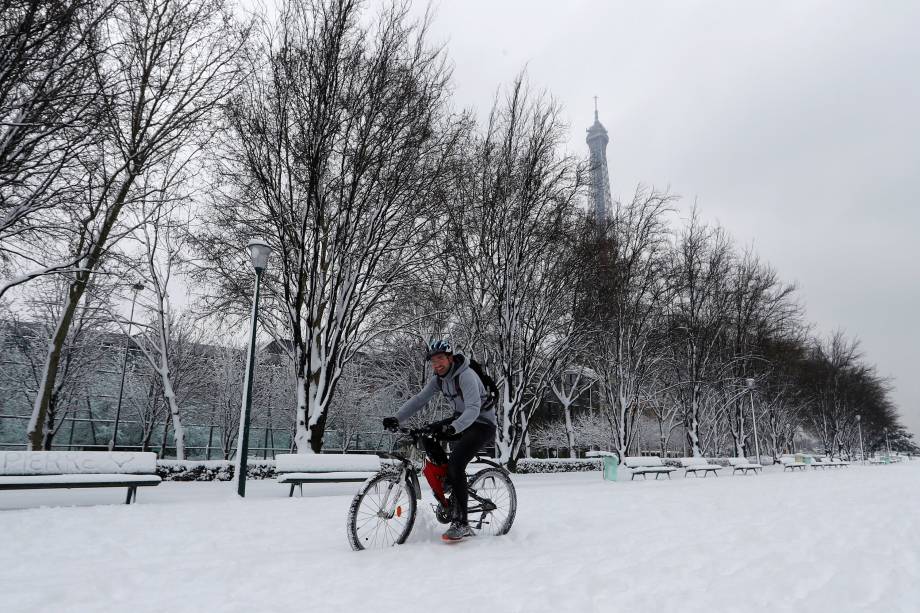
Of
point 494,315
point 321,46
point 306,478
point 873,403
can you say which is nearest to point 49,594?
point 306,478

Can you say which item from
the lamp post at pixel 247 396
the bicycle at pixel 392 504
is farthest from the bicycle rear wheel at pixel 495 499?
the lamp post at pixel 247 396

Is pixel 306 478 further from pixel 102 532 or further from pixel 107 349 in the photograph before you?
pixel 107 349

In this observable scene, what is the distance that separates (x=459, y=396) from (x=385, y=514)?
49.9 inches

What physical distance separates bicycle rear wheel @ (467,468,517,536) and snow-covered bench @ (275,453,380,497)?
6.07 m

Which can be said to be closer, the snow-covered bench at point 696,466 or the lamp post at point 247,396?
the lamp post at point 247,396

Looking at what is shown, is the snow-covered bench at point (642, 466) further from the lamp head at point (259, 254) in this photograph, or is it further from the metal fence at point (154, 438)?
the metal fence at point (154, 438)

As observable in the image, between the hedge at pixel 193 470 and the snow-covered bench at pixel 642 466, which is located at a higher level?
the hedge at pixel 193 470

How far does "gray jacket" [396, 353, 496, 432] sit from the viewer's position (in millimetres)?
4859

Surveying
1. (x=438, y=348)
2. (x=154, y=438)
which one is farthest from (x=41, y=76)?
(x=154, y=438)

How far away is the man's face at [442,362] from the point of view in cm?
503

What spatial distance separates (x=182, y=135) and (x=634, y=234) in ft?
55.5

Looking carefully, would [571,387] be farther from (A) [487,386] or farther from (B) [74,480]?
(A) [487,386]

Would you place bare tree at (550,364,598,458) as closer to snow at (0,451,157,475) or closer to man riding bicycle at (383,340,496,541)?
snow at (0,451,157,475)

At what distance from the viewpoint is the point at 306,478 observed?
10688 mm
